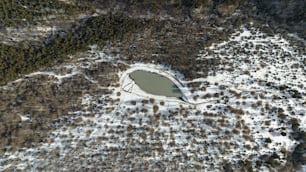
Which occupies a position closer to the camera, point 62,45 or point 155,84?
point 62,45

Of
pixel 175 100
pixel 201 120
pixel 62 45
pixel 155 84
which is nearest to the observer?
pixel 201 120

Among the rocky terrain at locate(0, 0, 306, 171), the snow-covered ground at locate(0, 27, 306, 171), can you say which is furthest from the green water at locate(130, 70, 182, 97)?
the rocky terrain at locate(0, 0, 306, 171)

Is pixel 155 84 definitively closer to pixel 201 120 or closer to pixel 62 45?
pixel 201 120

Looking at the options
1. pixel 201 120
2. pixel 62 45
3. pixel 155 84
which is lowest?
pixel 201 120

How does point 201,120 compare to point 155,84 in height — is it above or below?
below

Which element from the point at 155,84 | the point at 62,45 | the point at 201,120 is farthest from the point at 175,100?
the point at 62,45

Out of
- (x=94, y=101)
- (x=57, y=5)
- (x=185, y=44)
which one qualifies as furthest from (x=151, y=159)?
(x=57, y=5)

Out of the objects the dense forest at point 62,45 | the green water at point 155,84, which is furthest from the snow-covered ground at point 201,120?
the dense forest at point 62,45

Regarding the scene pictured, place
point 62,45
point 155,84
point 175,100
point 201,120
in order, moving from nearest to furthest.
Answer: point 201,120 < point 175,100 < point 62,45 < point 155,84
